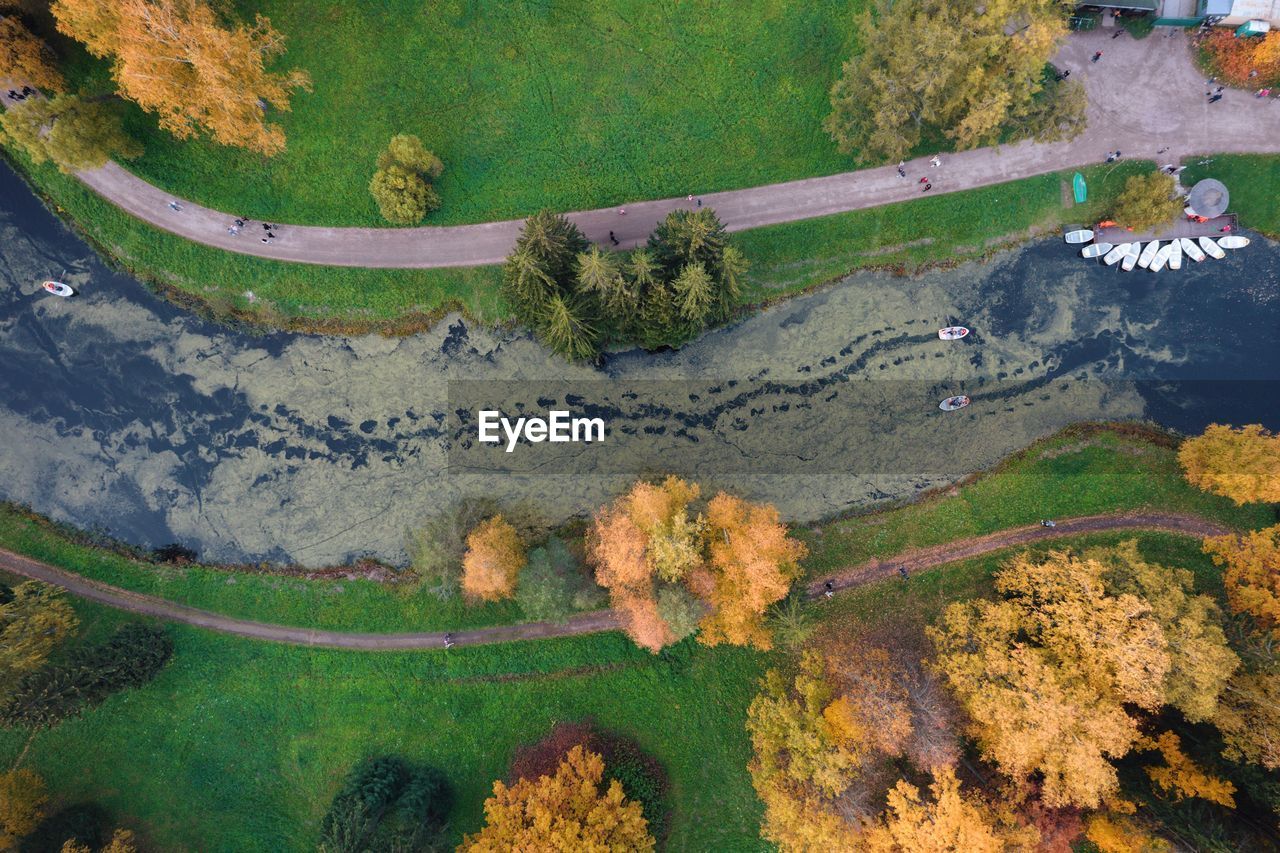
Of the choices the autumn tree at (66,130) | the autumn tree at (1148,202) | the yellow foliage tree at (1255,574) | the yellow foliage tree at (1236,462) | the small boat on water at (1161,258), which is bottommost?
the yellow foliage tree at (1255,574)

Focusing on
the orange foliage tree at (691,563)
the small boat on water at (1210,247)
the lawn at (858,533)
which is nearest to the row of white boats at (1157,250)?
the small boat on water at (1210,247)

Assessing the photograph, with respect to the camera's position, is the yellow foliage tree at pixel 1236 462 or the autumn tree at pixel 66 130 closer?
the yellow foliage tree at pixel 1236 462

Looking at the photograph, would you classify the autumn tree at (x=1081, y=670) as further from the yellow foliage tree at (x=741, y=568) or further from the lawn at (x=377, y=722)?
the yellow foliage tree at (x=741, y=568)

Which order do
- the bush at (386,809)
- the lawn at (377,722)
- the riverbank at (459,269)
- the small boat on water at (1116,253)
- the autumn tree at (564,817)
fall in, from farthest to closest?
the riverbank at (459,269) → the lawn at (377,722) → the small boat on water at (1116,253) → the bush at (386,809) → the autumn tree at (564,817)

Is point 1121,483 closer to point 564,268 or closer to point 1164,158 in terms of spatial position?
point 1164,158

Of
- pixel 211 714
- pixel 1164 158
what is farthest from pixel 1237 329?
pixel 211 714

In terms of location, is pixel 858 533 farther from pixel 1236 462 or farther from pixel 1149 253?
pixel 1149 253
